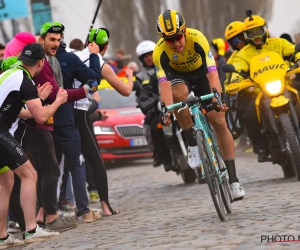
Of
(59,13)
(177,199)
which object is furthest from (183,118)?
(59,13)

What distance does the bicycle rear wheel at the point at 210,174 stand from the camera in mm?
9492

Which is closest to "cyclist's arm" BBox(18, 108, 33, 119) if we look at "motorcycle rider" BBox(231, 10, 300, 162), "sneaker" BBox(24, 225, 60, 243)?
"sneaker" BBox(24, 225, 60, 243)

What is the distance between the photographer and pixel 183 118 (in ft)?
35.8

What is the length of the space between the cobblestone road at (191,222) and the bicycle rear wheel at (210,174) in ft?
0.45

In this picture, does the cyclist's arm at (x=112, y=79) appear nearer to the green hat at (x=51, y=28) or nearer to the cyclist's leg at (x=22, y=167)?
the green hat at (x=51, y=28)

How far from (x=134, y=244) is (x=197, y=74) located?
292 cm

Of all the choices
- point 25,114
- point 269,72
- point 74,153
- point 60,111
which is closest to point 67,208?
point 74,153

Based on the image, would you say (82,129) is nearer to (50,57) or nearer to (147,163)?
(50,57)

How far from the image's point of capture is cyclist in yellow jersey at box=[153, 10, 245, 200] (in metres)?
10.4

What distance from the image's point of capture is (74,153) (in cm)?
1118

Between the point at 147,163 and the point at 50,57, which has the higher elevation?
the point at 50,57

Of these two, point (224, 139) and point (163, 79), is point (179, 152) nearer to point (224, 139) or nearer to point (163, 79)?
point (224, 139)

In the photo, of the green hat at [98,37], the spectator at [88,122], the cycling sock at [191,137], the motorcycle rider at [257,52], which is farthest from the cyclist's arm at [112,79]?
the motorcycle rider at [257,52]

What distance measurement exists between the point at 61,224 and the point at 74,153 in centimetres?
77
